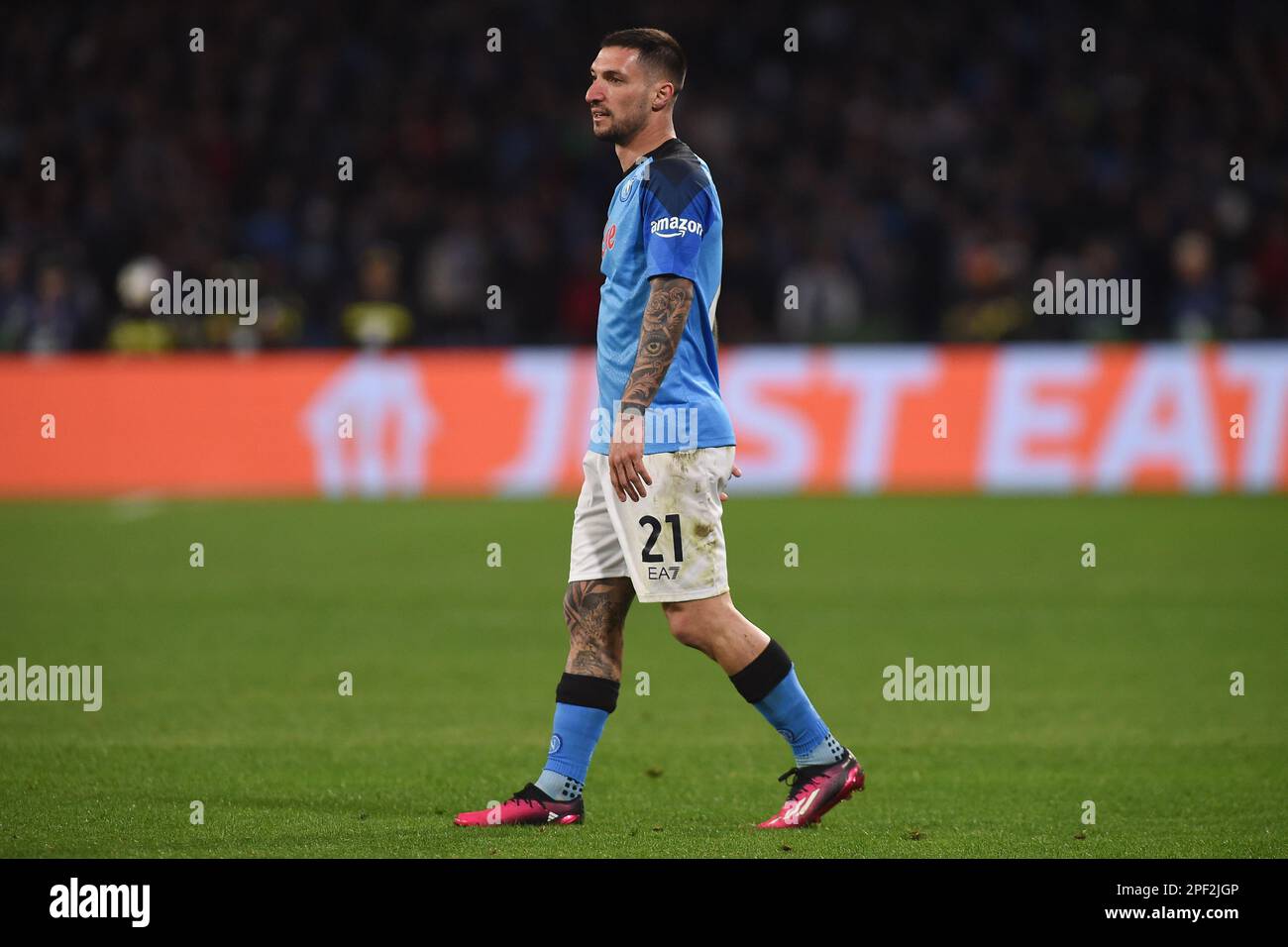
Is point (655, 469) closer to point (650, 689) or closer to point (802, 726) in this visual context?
point (802, 726)

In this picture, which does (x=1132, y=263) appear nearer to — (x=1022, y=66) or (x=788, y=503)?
(x=1022, y=66)

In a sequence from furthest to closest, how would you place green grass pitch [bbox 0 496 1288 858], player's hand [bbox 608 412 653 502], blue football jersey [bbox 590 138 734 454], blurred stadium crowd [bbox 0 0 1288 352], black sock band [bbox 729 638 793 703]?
blurred stadium crowd [bbox 0 0 1288 352]
green grass pitch [bbox 0 496 1288 858]
black sock band [bbox 729 638 793 703]
blue football jersey [bbox 590 138 734 454]
player's hand [bbox 608 412 653 502]

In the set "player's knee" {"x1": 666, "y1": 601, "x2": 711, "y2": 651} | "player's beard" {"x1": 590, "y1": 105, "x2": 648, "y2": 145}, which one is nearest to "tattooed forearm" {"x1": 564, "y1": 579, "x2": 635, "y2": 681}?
"player's knee" {"x1": 666, "y1": 601, "x2": 711, "y2": 651}

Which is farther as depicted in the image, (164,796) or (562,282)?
(562,282)

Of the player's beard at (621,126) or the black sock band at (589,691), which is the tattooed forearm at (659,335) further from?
the black sock band at (589,691)

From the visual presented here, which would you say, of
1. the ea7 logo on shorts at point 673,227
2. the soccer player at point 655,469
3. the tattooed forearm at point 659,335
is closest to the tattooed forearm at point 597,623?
the soccer player at point 655,469

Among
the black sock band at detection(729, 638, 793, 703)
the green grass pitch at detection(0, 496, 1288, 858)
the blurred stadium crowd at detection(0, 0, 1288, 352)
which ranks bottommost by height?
the green grass pitch at detection(0, 496, 1288, 858)

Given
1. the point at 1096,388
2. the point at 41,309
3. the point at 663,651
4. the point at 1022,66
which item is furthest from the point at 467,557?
the point at 1022,66

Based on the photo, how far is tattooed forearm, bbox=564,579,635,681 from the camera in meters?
6.51

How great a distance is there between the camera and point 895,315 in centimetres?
2336

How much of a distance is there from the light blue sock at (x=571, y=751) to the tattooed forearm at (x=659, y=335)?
108cm

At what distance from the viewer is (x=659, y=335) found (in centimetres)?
618

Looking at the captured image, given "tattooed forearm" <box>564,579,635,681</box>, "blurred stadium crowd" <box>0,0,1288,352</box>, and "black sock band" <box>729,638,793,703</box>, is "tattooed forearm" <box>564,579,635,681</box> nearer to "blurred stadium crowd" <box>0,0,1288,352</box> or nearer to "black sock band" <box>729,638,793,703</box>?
"black sock band" <box>729,638,793,703</box>

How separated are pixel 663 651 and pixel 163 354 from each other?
9.94 metres
